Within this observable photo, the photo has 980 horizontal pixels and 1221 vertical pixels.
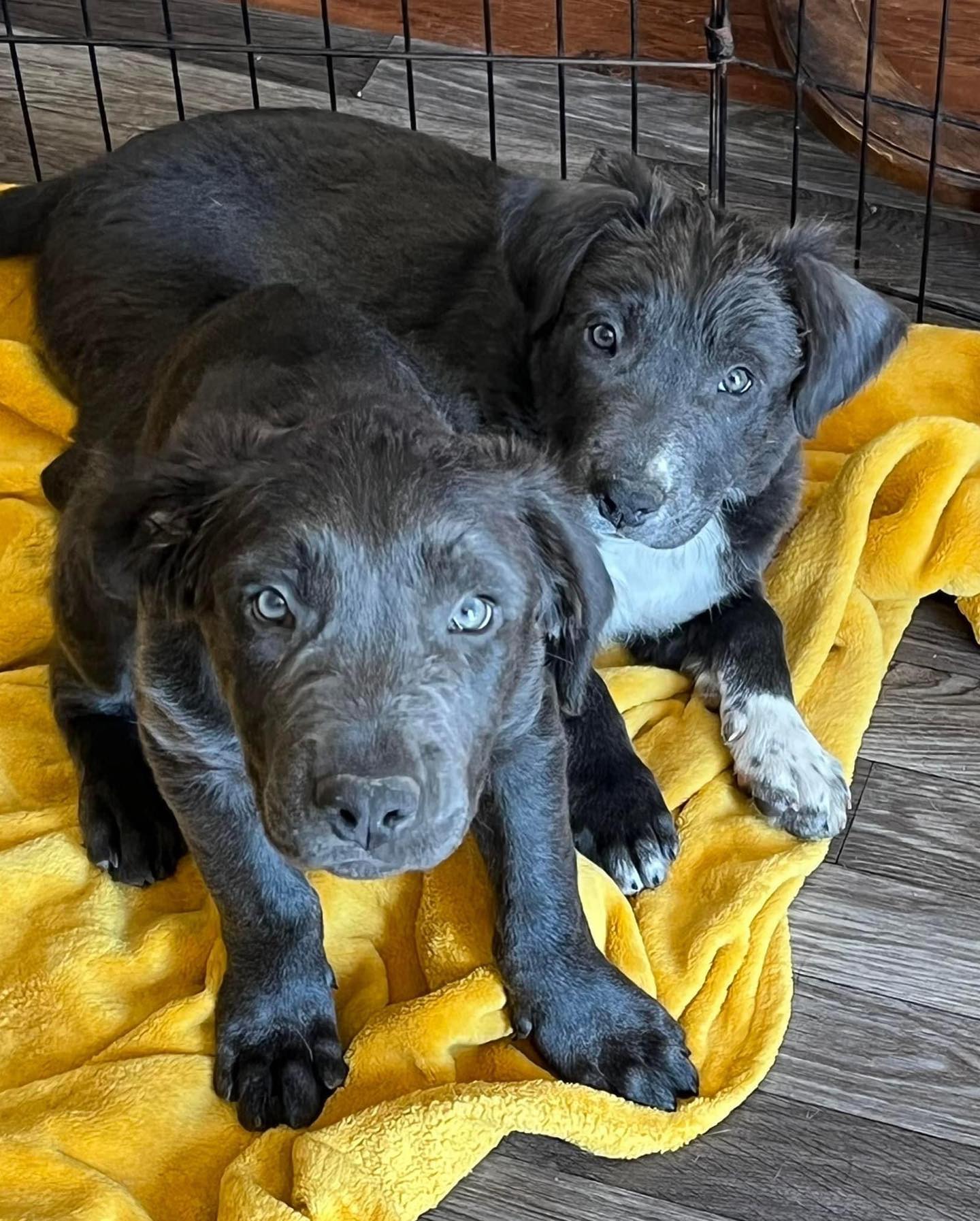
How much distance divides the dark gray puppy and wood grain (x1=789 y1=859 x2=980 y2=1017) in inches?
14.2

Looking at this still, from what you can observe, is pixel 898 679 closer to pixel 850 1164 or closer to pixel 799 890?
pixel 799 890

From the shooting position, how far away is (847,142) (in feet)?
13.9

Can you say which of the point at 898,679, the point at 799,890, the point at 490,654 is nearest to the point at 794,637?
the point at 898,679

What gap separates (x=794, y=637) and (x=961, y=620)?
14.8 inches

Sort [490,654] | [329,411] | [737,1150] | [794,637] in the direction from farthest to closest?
1. [794,637]
2. [737,1150]
3. [329,411]
4. [490,654]

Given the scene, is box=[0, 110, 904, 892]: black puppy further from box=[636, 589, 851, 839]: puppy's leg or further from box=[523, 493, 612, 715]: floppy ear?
box=[523, 493, 612, 715]: floppy ear

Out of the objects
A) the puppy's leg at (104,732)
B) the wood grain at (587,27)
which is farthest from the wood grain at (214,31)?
the puppy's leg at (104,732)

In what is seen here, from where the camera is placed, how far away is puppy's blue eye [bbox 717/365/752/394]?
8.32 ft

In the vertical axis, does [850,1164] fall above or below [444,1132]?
below

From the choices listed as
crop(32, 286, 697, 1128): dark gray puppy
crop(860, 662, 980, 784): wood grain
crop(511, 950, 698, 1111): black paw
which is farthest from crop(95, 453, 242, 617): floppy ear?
crop(860, 662, 980, 784): wood grain

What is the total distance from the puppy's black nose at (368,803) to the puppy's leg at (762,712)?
40.4 inches

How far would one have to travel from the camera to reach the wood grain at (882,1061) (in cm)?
225

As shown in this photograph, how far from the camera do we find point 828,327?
257 cm

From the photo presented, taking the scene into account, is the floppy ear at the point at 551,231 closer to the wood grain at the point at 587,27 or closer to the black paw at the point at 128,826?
the black paw at the point at 128,826
